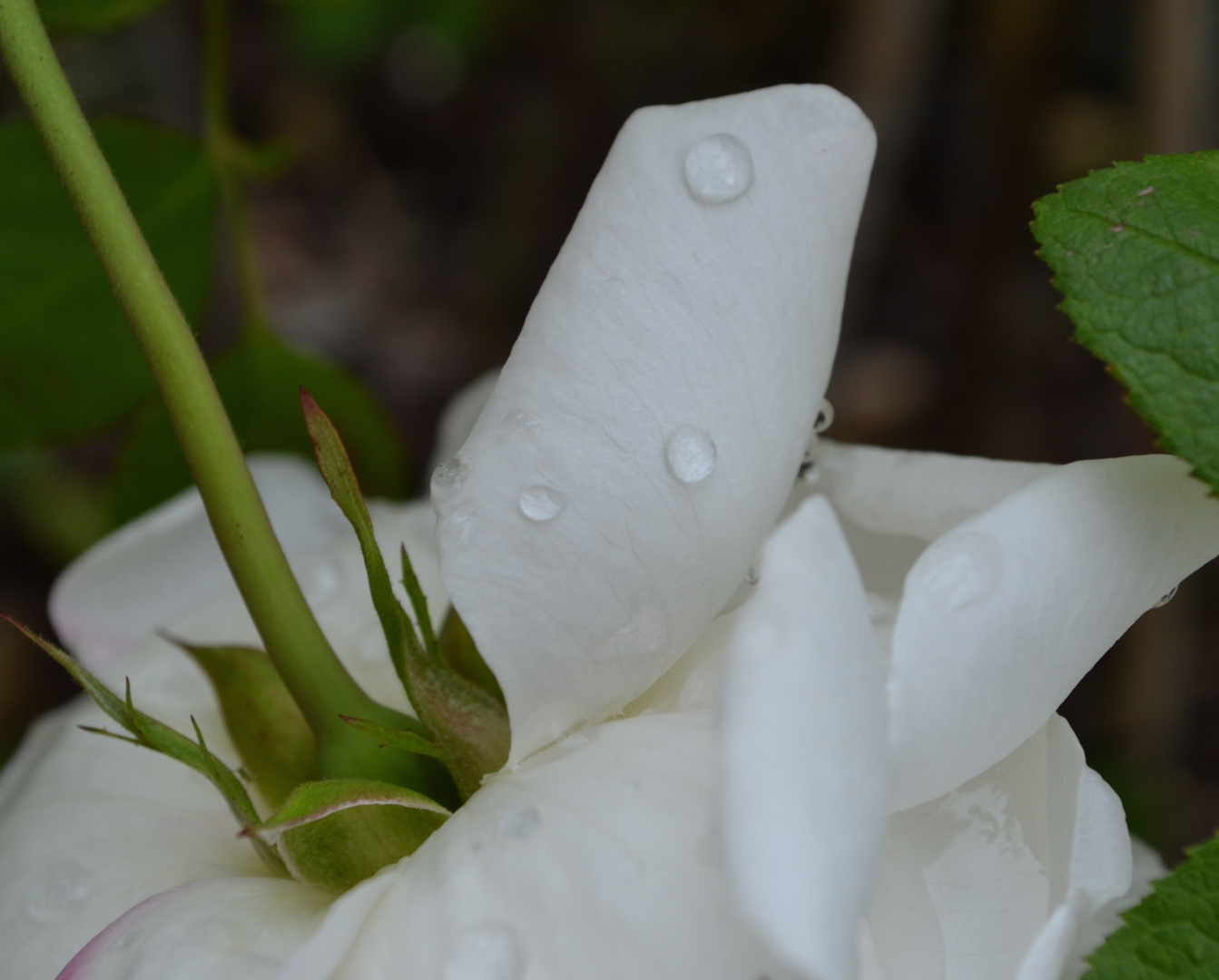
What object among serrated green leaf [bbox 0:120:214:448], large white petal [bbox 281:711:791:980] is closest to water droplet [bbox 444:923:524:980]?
large white petal [bbox 281:711:791:980]

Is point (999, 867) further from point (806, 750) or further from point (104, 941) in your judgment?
point (104, 941)

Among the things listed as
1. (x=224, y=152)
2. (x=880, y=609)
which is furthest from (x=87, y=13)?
(x=880, y=609)

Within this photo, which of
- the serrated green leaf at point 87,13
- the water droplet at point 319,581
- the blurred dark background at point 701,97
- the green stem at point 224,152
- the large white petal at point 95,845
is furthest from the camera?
the blurred dark background at point 701,97

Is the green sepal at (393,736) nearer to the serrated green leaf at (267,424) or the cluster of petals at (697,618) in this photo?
the cluster of petals at (697,618)

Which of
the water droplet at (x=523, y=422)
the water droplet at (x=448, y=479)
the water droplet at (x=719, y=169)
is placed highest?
the water droplet at (x=719, y=169)

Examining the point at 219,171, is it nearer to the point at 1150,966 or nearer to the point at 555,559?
the point at 555,559

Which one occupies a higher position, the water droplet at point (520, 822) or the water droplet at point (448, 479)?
the water droplet at point (448, 479)

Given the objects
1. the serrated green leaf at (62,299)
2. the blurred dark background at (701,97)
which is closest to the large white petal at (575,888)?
the serrated green leaf at (62,299)
